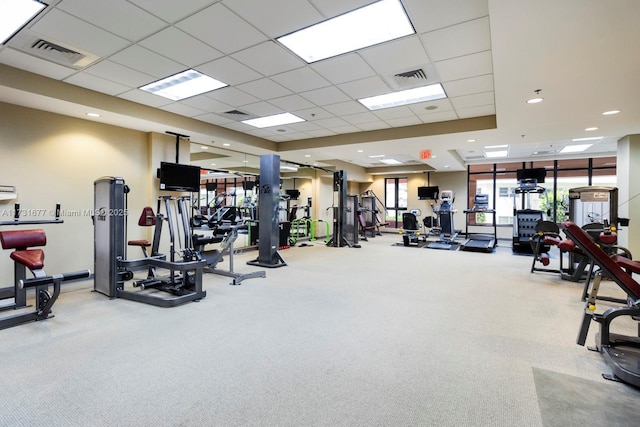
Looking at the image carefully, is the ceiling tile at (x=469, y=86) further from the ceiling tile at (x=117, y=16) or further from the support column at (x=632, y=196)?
the support column at (x=632, y=196)

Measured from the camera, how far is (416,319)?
347 centimetres

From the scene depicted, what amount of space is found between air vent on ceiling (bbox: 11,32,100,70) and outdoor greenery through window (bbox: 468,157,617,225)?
10.4 m

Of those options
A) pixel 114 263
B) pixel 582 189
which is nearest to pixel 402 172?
pixel 582 189

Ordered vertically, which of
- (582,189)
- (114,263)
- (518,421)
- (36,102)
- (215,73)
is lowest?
(518,421)

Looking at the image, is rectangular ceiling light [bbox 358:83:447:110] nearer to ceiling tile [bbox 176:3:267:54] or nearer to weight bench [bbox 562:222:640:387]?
ceiling tile [bbox 176:3:267:54]

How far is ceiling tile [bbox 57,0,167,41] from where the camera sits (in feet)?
8.76

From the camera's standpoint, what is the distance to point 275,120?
641 cm

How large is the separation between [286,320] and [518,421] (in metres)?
2.22

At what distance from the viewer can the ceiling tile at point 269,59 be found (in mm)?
3473

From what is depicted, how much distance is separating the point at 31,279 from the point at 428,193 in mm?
12376

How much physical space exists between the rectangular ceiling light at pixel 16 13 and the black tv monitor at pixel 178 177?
10.3 feet

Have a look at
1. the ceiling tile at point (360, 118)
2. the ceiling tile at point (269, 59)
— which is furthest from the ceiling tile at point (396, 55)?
the ceiling tile at point (360, 118)

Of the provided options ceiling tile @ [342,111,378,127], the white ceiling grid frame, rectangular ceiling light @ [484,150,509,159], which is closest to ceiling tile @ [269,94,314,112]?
ceiling tile @ [342,111,378,127]

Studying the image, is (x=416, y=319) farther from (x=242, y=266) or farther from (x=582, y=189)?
(x=582, y=189)
